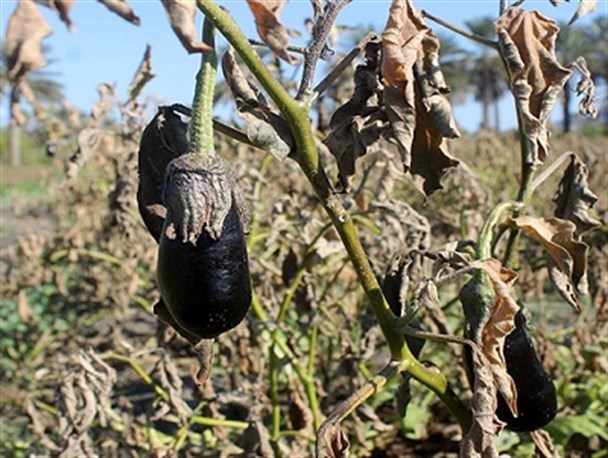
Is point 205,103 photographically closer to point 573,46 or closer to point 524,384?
point 524,384

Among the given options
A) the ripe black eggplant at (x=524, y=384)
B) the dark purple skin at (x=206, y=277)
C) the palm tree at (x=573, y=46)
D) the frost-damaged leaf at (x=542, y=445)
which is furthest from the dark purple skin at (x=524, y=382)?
the palm tree at (x=573, y=46)

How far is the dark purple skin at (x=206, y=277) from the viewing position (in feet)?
3.03

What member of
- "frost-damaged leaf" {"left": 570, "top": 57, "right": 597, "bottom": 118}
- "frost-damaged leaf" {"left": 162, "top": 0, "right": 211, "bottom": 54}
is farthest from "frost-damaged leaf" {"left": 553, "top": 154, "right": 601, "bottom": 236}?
"frost-damaged leaf" {"left": 162, "top": 0, "right": 211, "bottom": 54}

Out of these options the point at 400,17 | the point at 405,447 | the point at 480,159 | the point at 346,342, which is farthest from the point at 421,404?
the point at 480,159

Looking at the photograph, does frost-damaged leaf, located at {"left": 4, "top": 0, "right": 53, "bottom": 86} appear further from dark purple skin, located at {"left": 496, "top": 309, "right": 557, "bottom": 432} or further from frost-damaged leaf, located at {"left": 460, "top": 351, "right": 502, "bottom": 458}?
dark purple skin, located at {"left": 496, "top": 309, "right": 557, "bottom": 432}

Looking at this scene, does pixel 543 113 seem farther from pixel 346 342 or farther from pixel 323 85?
pixel 346 342

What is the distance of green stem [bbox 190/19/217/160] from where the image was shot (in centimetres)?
93

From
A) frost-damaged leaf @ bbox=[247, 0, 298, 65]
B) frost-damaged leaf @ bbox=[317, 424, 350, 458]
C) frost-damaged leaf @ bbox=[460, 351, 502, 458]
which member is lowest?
frost-damaged leaf @ bbox=[317, 424, 350, 458]

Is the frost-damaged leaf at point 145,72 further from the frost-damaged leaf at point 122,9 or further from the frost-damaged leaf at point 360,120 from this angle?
the frost-damaged leaf at point 122,9

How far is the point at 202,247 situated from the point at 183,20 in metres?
0.24

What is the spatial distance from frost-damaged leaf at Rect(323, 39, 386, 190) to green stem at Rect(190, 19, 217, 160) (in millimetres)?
242

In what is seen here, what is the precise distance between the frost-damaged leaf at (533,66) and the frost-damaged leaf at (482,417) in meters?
0.32

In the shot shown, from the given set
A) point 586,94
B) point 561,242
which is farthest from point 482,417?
point 586,94

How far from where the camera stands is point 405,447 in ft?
9.40
